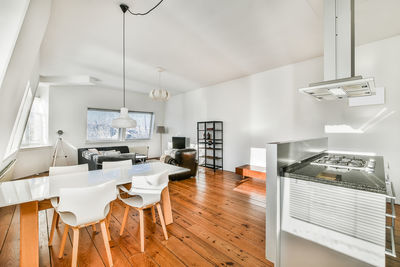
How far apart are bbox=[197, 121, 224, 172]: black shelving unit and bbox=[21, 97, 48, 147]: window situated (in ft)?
16.2

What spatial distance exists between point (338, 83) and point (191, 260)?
89.5 inches

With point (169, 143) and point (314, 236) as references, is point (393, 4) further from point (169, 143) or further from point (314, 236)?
point (169, 143)

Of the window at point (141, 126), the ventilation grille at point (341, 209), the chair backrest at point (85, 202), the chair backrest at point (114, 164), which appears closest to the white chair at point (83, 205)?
the chair backrest at point (85, 202)

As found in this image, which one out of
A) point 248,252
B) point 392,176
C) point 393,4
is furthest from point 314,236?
point 393,4

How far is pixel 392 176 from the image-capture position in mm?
2758

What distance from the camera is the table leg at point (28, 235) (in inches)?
53.9

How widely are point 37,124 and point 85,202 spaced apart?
5.57 meters

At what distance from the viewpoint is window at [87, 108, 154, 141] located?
5.98 metres

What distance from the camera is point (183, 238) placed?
1.94 metres

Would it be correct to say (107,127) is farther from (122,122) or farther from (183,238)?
(183,238)

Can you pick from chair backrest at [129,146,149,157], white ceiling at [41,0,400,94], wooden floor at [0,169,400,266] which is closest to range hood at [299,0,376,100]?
white ceiling at [41,0,400,94]

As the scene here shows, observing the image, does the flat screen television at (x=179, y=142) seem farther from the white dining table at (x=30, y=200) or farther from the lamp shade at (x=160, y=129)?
the white dining table at (x=30, y=200)

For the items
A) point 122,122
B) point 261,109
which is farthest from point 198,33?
point 261,109

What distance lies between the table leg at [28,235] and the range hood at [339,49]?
297 cm
